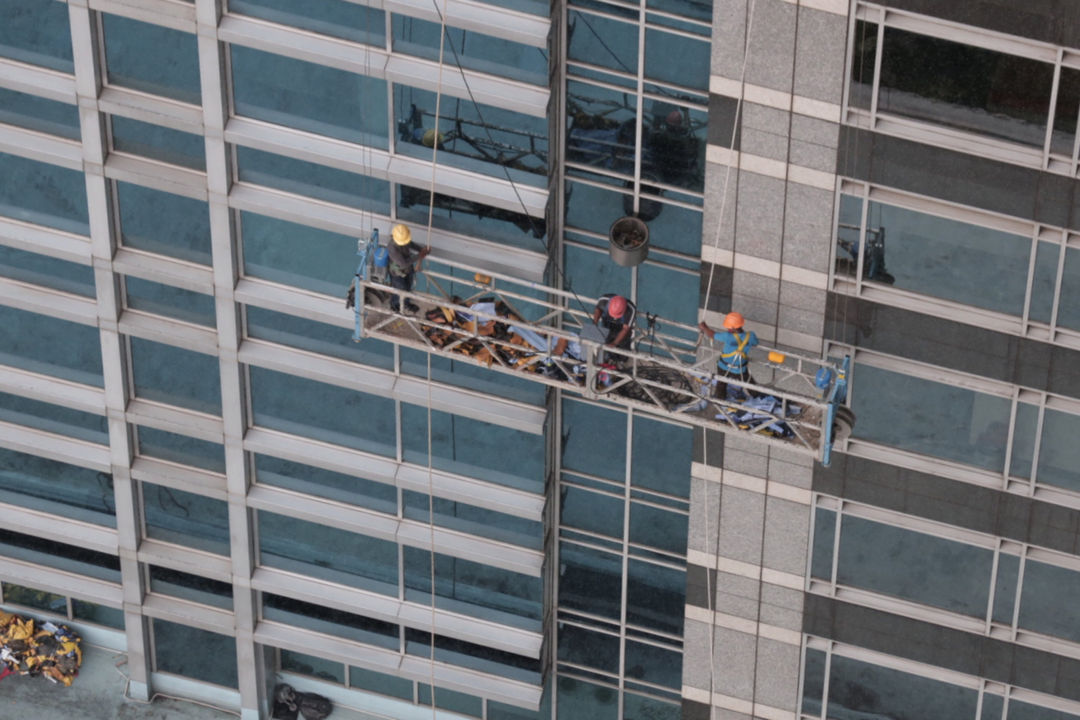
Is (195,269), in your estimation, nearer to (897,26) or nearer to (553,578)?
(553,578)

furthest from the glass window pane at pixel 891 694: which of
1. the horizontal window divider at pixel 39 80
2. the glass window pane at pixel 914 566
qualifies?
the horizontal window divider at pixel 39 80

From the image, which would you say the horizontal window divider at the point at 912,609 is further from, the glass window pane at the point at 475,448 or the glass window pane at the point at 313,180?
the glass window pane at the point at 313,180

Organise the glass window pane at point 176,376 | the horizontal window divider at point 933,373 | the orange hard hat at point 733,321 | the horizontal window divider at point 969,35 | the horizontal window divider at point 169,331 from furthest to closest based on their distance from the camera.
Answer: the glass window pane at point 176,376
the horizontal window divider at point 169,331
the horizontal window divider at point 933,373
the orange hard hat at point 733,321
the horizontal window divider at point 969,35

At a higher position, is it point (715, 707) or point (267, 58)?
point (267, 58)

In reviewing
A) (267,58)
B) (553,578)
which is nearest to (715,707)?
(553,578)

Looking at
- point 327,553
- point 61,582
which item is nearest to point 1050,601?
point 327,553
